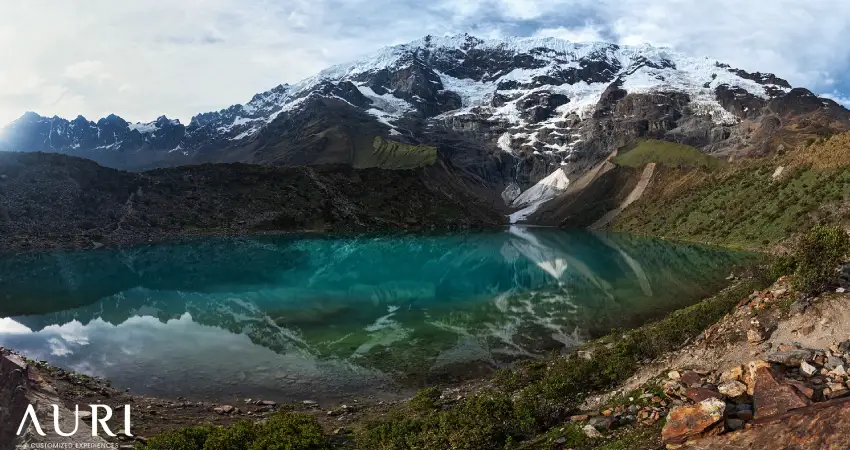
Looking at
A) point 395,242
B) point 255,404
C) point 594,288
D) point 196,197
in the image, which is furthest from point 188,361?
point 196,197

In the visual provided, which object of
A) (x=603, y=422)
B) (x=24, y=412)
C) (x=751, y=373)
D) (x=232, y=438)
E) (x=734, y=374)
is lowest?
(x=232, y=438)

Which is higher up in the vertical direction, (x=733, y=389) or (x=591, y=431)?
(x=733, y=389)

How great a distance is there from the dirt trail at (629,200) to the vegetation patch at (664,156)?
8086 millimetres

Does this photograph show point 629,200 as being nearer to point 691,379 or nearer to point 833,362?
point 691,379

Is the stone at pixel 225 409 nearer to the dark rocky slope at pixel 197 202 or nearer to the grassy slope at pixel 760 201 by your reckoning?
the grassy slope at pixel 760 201

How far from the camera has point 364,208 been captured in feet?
513

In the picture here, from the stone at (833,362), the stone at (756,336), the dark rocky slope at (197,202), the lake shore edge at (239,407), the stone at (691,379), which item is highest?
the dark rocky slope at (197,202)

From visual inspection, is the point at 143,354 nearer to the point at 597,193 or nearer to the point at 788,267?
→ the point at 788,267

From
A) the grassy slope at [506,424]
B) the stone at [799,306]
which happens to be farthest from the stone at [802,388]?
the stone at [799,306]

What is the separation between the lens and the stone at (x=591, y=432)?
40.7ft

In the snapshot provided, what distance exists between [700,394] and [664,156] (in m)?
186

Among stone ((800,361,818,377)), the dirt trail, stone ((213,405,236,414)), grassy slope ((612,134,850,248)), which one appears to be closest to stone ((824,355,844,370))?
stone ((800,361,818,377))

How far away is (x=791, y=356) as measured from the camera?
11.1 metres

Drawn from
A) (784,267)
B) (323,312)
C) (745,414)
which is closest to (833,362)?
(745,414)
